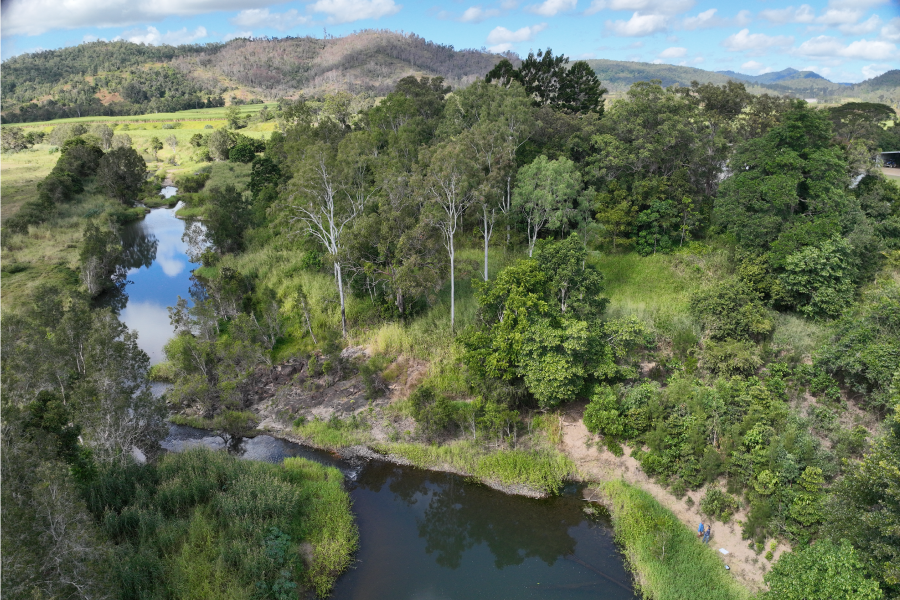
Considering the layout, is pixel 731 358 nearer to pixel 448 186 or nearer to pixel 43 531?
pixel 448 186

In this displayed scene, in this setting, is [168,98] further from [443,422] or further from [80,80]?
A: [443,422]

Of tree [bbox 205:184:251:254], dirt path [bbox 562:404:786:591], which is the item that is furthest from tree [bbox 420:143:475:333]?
tree [bbox 205:184:251:254]

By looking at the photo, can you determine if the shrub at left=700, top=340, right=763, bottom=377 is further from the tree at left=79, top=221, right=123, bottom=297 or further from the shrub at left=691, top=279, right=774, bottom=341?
the tree at left=79, top=221, right=123, bottom=297

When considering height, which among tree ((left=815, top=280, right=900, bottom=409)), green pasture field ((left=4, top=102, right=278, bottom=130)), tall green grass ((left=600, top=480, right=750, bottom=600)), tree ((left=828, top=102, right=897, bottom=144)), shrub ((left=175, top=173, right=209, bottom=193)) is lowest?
tall green grass ((left=600, top=480, right=750, bottom=600))

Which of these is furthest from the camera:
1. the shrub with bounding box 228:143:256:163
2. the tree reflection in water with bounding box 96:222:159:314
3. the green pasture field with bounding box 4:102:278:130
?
the green pasture field with bounding box 4:102:278:130

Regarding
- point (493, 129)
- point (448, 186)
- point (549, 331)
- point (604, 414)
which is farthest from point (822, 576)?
point (493, 129)

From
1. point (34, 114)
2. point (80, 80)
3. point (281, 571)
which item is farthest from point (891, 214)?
point (80, 80)
